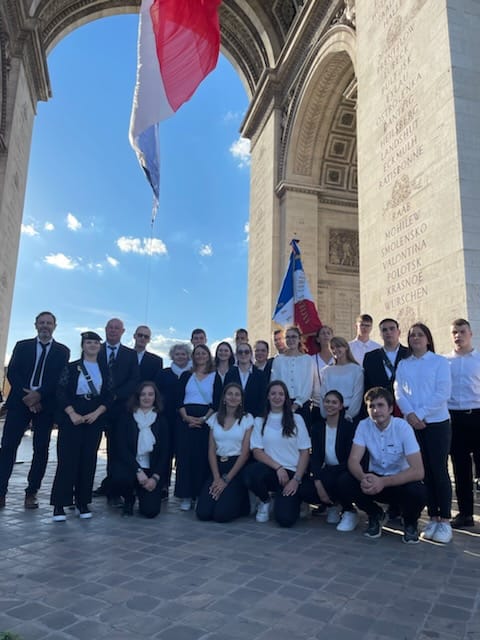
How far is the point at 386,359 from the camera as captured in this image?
182 inches

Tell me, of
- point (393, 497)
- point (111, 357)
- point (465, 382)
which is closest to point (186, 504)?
point (111, 357)

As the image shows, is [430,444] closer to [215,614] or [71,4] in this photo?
[215,614]

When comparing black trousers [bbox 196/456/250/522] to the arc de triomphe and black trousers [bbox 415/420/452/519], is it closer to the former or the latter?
black trousers [bbox 415/420/452/519]

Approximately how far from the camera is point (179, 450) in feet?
17.0

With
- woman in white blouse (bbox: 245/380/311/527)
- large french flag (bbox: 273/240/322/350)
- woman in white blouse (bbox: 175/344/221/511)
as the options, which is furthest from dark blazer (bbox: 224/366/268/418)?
large french flag (bbox: 273/240/322/350)

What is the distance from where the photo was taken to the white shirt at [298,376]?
206 inches

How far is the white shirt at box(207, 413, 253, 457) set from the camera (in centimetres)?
484

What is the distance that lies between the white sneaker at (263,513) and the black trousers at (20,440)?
217 centimetres

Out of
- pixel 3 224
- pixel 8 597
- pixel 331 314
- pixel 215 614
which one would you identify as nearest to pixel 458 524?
pixel 215 614

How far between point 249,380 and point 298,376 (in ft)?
1.83

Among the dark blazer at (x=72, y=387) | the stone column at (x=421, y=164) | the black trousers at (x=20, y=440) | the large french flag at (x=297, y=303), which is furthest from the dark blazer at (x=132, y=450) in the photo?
the stone column at (x=421, y=164)

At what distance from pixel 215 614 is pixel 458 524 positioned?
2.63 meters

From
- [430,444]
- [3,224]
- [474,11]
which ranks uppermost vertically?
[474,11]

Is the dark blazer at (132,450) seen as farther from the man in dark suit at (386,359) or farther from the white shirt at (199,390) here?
the man in dark suit at (386,359)
